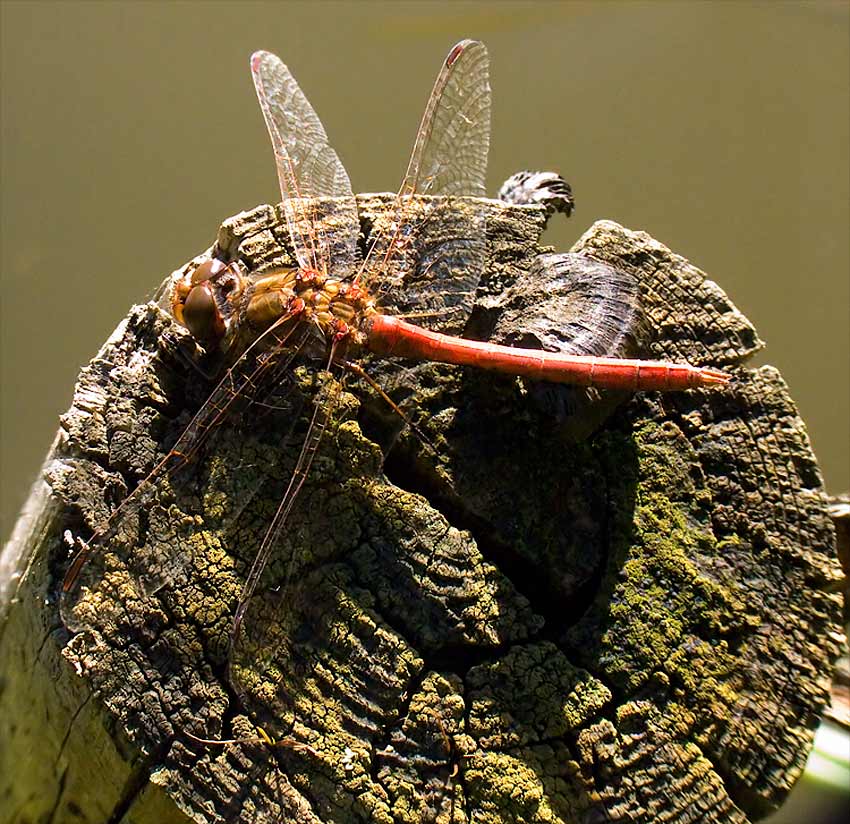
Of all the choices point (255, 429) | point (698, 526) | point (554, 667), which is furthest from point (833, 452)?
point (255, 429)

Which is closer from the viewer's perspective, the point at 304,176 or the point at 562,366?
the point at 562,366

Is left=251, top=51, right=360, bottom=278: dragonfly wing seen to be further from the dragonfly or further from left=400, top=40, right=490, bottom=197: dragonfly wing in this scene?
left=400, top=40, right=490, bottom=197: dragonfly wing

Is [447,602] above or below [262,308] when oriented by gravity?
below

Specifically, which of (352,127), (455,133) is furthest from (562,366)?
(352,127)

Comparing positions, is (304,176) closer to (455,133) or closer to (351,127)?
(455,133)

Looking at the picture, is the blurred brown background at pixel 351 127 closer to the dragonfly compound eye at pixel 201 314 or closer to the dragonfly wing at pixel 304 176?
the dragonfly wing at pixel 304 176

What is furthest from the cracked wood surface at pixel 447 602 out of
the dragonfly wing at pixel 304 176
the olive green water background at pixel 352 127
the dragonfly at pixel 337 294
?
the olive green water background at pixel 352 127

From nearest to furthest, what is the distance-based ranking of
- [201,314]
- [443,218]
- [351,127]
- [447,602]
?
[447,602]
[201,314]
[443,218]
[351,127]
